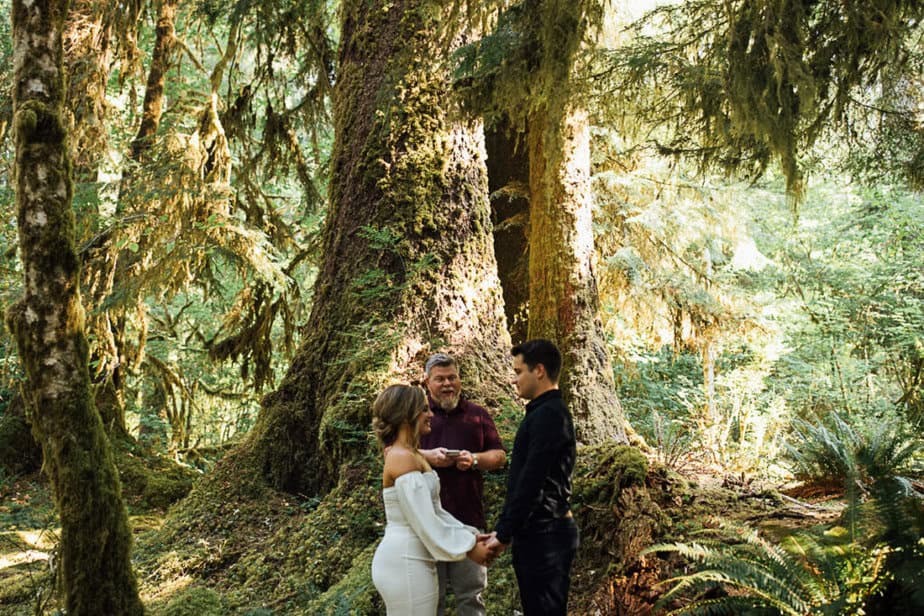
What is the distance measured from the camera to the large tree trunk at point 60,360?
4668 mm

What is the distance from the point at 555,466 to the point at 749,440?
31.3 ft

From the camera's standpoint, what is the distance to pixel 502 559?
5.39m

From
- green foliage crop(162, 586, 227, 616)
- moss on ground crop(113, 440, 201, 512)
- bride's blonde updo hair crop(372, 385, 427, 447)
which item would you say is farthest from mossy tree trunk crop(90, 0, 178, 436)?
bride's blonde updo hair crop(372, 385, 427, 447)

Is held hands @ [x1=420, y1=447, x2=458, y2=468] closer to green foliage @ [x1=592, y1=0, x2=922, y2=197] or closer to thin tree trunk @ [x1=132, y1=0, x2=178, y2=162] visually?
green foliage @ [x1=592, y1=0, x2=922, y2=197]

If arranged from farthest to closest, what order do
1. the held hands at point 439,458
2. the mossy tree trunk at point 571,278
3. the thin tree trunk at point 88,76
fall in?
1. the thin tree trunk at point 88,76
2. the mossy tree trunk at point 571,278
3. the held hands at point 439,458

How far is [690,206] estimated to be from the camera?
1040 centimetres

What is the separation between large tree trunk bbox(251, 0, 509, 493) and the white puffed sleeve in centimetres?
269

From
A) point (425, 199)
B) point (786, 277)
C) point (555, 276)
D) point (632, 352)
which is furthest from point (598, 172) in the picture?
point (786, 277)

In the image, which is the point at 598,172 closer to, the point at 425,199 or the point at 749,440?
A: the point at 425,199

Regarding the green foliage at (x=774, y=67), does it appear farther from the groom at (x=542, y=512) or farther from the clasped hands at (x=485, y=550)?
the clasped hands at (x=485, y=550)

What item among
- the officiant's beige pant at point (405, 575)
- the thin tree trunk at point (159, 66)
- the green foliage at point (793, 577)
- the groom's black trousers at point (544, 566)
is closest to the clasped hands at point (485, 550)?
the groom's black trousers at point (544, 566)

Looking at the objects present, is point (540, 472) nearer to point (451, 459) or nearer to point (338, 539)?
point (451, 459)

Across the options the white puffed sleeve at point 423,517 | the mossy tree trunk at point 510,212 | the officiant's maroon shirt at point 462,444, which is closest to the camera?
the white puffed sleeve at point 423,517

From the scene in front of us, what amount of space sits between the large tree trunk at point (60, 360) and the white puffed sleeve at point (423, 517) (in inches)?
98.3
